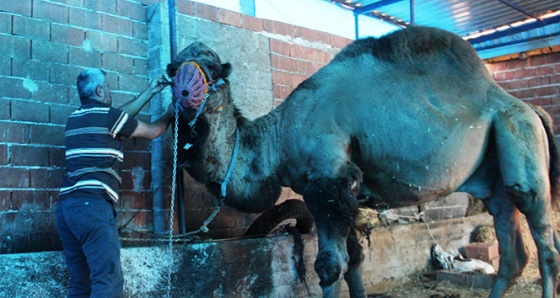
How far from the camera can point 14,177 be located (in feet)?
14.2

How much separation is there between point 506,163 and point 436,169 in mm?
585

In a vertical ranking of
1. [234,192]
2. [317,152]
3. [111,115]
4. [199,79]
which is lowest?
[234,192]

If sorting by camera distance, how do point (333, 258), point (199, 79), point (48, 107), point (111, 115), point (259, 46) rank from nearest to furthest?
point (111, 115) → point (333, 258) → point (199, 79) → point (48, 107) → point (259, 46)

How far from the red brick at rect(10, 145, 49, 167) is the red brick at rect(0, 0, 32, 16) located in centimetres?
110

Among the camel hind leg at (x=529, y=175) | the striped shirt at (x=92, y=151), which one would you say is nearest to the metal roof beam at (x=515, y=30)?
the camel hind leg at (x=529, y=175)

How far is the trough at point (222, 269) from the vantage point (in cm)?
371

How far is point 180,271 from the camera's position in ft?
14.3

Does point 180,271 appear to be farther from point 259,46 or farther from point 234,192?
point 259,46

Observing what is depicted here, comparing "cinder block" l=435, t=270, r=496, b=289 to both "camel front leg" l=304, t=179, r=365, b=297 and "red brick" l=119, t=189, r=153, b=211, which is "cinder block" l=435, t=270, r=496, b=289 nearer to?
"camel front leg" l=304, t=179, r=365, b=297

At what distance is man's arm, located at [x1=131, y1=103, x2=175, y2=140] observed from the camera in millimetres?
4012

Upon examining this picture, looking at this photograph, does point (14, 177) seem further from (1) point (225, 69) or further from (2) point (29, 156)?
(1) point (225, 69)

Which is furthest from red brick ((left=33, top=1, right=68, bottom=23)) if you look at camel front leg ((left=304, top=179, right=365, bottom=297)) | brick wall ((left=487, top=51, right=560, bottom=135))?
brick wall ((left=487, top=51, right=560, bottom=135))

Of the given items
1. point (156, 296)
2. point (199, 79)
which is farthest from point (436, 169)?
point (156, 296)

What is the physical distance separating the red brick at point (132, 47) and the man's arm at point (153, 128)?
1088mm
